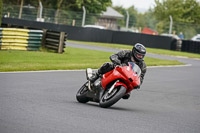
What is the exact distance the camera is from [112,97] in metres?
9.28

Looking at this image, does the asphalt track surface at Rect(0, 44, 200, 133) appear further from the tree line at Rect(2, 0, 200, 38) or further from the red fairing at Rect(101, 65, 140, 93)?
the tree line at Rect(2, 0, 200, 38)

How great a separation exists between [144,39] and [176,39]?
233 centimetres

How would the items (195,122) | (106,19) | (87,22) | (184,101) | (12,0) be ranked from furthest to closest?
1. (106,19)
2. (12,0)
3. (87,22)
4. (184,101)
5. (195,122)

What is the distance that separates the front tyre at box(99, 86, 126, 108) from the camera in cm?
920

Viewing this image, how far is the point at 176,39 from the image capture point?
38656 millimetres

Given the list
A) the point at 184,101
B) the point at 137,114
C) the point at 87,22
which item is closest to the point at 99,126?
the point at 137,114

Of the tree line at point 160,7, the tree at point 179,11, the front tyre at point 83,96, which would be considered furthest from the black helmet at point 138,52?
the tree at point 179,11

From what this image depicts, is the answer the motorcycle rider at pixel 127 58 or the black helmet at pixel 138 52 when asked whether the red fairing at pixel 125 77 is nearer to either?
the motorcycle rider at pixel 127 58

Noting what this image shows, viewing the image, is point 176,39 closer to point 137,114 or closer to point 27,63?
point 27,63

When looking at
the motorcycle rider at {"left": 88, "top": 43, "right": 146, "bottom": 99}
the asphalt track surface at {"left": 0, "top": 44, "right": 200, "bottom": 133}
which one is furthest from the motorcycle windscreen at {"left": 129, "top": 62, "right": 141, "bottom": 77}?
the asphalt track surface at {"left": 0, "top": 44, "right": 200, "bottom": 133}

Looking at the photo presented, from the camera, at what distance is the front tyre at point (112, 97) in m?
9.20

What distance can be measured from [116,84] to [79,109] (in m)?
0.81

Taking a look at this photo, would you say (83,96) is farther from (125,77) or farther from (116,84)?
(125,77)

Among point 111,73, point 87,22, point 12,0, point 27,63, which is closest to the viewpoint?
point 111,73
